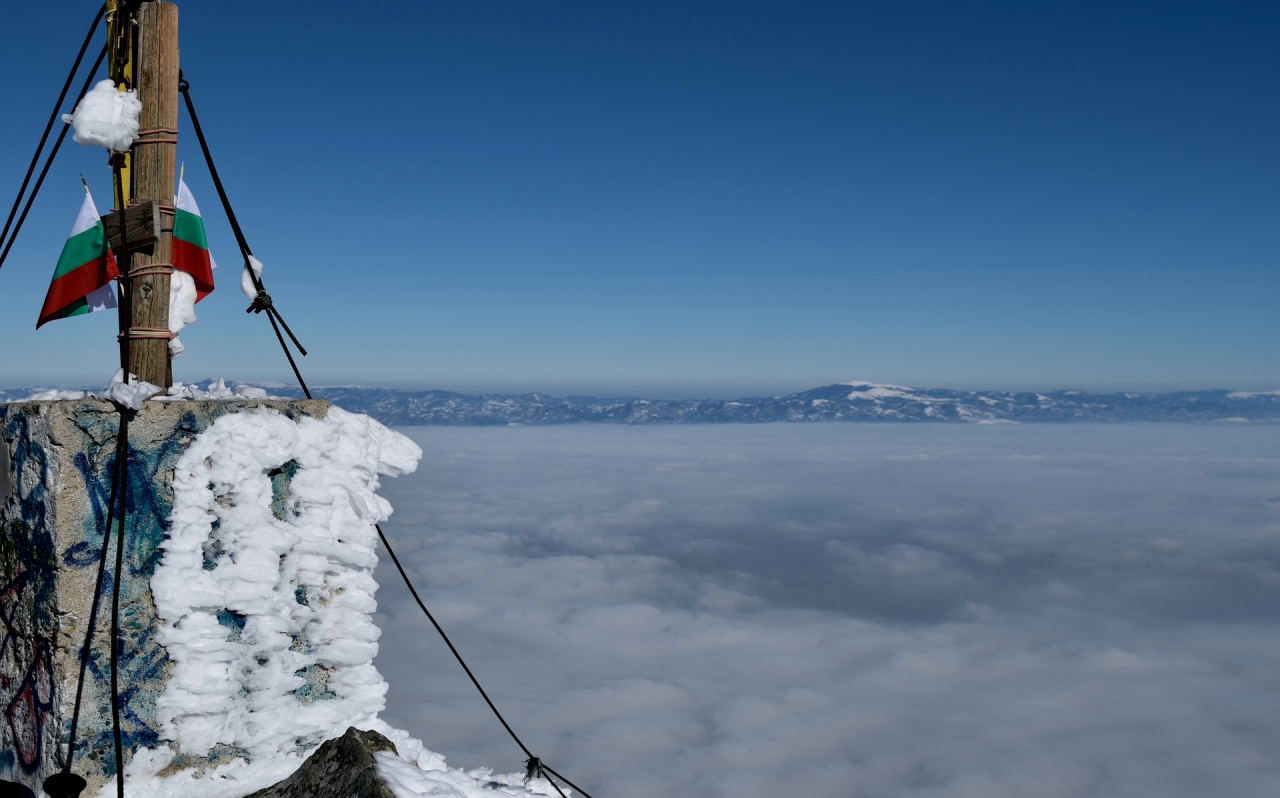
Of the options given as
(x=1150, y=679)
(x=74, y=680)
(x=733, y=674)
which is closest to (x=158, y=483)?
(x=74, y=680)

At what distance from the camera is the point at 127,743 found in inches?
138

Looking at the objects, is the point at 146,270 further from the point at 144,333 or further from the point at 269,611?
the point at 269,611

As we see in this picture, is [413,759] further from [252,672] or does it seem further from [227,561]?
[227,561]

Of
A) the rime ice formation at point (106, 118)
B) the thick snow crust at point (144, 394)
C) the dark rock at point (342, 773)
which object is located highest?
the rime ice formation at point (106, 118)

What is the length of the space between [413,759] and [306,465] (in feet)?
5.91

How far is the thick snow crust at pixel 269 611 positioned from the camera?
3637mm

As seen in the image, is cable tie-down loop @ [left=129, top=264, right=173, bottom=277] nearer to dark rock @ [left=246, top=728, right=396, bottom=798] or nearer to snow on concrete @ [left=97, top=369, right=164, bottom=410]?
snow on concrete @ [left=97, top=369, right=164, bottom=410]

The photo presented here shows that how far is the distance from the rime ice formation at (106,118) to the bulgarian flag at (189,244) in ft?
2.09

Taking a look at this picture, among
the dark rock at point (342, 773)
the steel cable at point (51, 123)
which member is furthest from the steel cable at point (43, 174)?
the dark rock at point (342, 773)

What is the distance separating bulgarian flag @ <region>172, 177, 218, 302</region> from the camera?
4.37m

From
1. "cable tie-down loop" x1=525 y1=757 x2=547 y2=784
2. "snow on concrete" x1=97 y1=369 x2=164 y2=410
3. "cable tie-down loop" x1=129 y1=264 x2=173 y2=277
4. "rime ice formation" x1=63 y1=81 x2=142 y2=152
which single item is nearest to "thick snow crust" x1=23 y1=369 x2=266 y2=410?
"snow on concrete" x1=97 y1=369 x2=164 y2=410

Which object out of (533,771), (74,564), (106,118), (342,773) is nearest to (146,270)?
(106,118)

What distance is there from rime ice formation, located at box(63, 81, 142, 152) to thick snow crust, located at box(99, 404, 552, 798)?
1.47 metres

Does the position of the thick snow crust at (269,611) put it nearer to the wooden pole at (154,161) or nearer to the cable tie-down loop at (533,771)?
the cable tie-down loop at (533,771)
